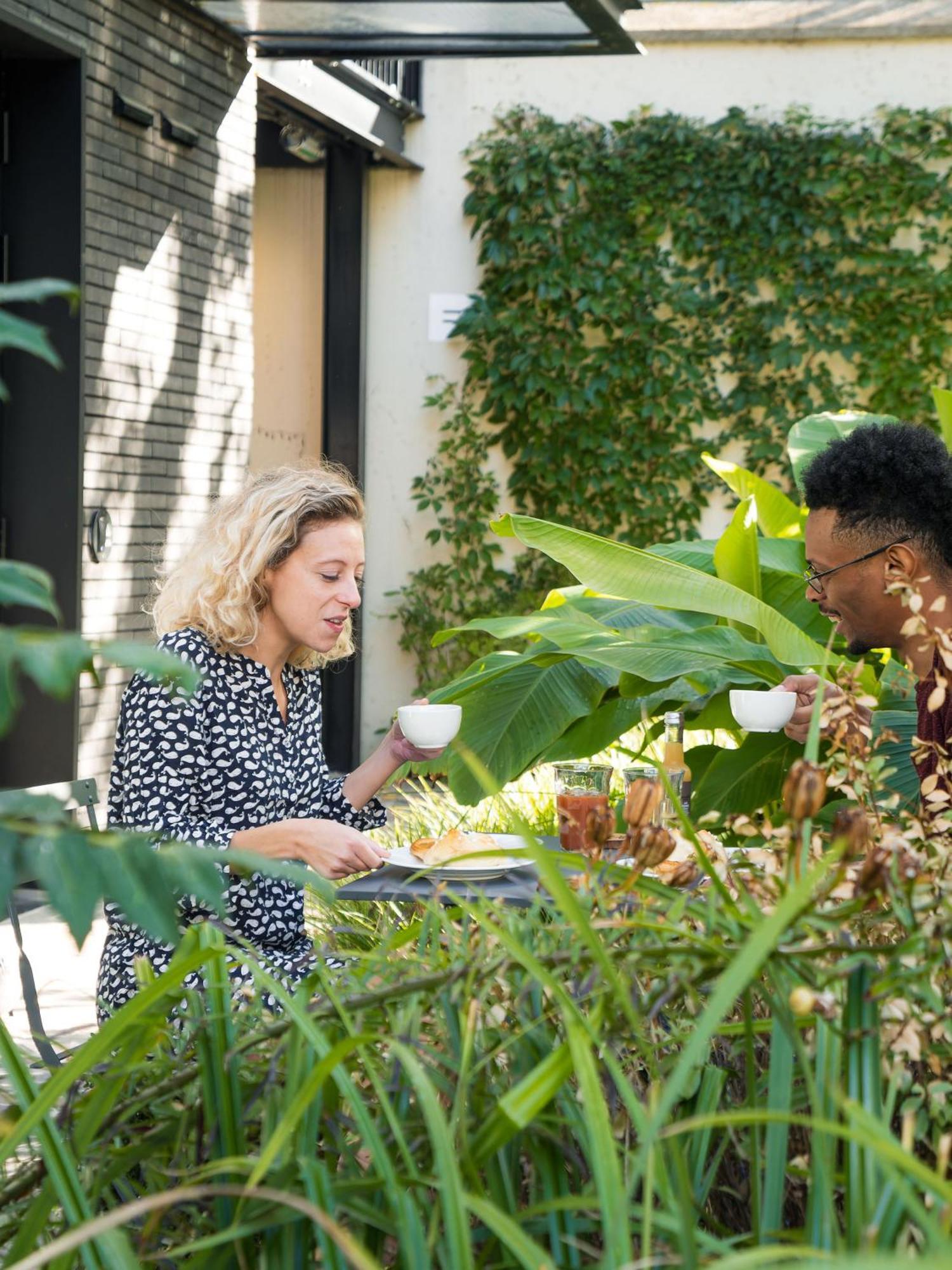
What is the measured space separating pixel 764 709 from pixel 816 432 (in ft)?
6.37

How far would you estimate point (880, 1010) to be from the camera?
3.18 ft

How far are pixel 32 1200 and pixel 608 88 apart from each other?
8.24 meters

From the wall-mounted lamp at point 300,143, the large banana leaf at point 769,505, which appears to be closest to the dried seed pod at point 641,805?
the large banana leaf at point 769,505

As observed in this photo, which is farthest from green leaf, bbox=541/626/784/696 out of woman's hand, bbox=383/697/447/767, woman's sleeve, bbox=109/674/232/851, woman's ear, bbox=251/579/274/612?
woman's sleeve, bbox=109/674/232/851

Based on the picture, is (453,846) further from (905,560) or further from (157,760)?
(905,560)

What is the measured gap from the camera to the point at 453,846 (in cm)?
251

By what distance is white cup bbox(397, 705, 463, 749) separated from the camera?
2.58 m

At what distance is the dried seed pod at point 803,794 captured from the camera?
2.97 feet

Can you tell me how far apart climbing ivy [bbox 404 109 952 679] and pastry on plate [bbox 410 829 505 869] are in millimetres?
5920

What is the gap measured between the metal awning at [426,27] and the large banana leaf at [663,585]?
118 inches

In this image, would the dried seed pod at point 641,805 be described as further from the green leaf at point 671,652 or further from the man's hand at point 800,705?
the green leaf at point 671,652

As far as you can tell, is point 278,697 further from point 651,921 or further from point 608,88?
point 608,88

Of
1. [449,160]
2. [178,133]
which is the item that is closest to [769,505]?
[178,133]

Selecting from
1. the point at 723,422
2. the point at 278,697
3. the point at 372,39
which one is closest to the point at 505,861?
the point at 278,697
